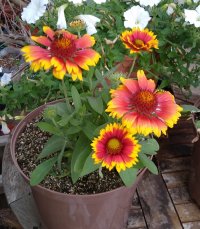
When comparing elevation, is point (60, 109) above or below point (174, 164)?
above

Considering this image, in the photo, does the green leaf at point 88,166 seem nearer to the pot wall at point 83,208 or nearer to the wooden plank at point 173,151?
the pot wall at point 83,208

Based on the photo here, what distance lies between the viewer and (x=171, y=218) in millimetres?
1260

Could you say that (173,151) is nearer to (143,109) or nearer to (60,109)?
(60,109)

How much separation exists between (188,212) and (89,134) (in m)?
0.56

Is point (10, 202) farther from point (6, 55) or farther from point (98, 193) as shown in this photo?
point (6, 55)

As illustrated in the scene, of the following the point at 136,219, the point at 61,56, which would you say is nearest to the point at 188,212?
the point at 136,219

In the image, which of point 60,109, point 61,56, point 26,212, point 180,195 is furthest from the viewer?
point 180,195

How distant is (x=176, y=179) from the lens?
1.38 metres

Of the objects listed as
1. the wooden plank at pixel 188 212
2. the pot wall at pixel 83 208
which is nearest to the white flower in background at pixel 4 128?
the pot wall at pixel 83 208

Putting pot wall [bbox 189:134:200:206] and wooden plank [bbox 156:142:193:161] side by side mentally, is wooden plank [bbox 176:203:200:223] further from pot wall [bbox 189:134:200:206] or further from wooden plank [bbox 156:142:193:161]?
wooden plank [bbox 156:142:193:161]

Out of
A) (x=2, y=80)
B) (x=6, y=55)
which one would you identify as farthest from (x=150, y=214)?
(x=6, y=55)

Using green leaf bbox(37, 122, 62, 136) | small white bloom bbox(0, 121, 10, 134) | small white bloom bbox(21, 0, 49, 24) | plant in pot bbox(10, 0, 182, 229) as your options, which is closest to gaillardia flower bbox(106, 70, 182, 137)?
plant in pot bbox(10, 0, 182, 229)

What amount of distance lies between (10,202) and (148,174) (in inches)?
19.0

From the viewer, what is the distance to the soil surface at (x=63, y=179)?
1020mm
